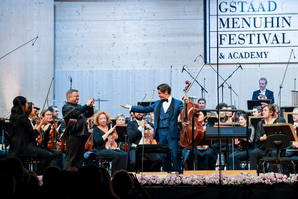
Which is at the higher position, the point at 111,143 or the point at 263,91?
the point at 263,91

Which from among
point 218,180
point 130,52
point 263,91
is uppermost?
point 130,52

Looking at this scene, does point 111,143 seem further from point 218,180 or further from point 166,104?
point 218,180

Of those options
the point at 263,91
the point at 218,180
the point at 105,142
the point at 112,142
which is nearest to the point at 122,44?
the point at 263,91

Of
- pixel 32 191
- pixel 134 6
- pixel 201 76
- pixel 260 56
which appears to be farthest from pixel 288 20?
pixel 32 191

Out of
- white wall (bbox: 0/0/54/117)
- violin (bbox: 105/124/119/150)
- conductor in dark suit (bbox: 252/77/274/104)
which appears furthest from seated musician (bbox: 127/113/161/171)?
conductor in dark suit (bbox: 252/77/274/104)

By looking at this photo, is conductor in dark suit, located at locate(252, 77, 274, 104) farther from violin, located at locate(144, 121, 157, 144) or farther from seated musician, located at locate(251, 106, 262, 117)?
violin, located at locate(144, 121, 157, 144)

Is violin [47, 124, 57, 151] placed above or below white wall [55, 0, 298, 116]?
below

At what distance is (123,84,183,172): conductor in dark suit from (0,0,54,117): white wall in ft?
15.8

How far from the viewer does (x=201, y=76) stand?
14609 mm

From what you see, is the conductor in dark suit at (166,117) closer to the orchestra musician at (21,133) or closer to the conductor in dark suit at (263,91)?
the orchestra musician at (21,133)

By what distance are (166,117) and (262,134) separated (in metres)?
1.43

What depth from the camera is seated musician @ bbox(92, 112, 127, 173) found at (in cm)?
895

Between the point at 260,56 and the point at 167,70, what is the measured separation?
2263 mm

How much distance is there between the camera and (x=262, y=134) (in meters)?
8.84
